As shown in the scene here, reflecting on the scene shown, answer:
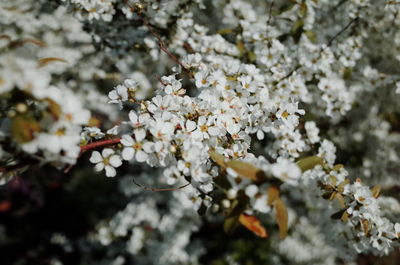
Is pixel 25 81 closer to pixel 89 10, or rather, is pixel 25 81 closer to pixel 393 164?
pixel 89 10

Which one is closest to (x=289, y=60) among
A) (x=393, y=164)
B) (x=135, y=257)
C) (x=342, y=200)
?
(x=342, y=200)

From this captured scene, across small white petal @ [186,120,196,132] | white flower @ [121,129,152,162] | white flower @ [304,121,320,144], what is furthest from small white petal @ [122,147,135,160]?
white flower @ [304,121,320,144]

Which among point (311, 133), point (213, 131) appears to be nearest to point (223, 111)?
point (213, 131)

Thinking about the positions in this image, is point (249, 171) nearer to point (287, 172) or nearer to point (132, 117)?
point (287, 172)

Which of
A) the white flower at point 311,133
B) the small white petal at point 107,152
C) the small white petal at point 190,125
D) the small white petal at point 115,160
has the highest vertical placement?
the small white petal at point 190,125

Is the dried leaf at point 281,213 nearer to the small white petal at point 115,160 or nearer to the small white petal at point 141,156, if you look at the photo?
the small white petal at point 141,156

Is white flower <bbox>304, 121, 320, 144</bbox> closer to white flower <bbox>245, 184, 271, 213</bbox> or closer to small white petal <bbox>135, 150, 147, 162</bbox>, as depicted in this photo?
white flower <bbox>245, 184, 271, 213</bbox>

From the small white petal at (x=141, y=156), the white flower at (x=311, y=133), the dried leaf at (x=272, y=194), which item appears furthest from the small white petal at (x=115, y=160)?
the white flower at (x=311, y=133)
